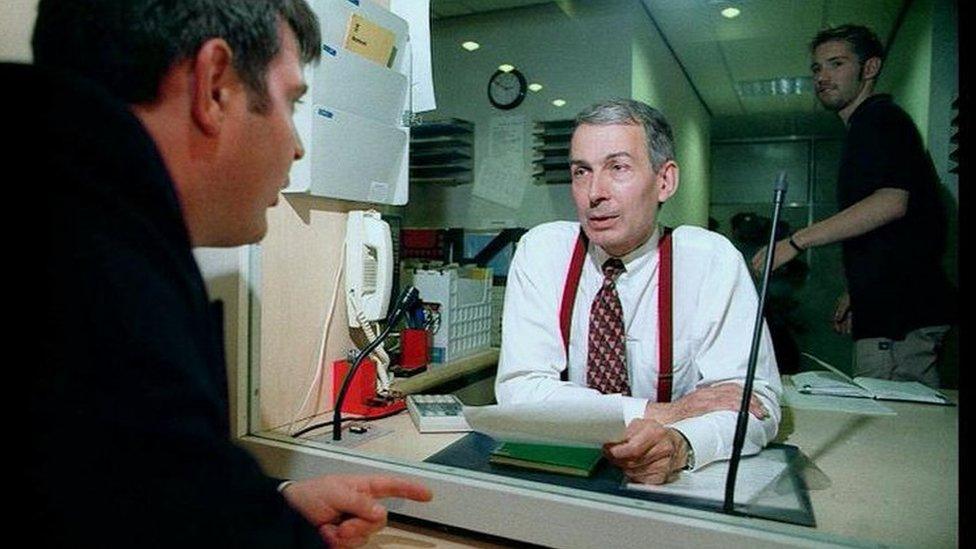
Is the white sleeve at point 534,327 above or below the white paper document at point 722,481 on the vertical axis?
above

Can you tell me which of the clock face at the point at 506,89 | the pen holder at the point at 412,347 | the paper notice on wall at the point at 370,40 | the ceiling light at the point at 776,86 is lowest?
the pen holder at the point at 412,347

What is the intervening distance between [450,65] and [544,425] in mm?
2551

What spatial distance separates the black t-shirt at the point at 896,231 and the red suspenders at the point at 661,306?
0.67 m

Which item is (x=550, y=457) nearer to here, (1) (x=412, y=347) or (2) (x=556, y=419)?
(2) (x=556, y=419)

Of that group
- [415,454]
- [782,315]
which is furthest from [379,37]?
[782,315]

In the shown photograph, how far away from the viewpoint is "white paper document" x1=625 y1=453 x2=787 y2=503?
2.73 feet

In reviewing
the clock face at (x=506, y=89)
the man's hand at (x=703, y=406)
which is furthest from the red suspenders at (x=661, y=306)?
the clock face at (x=506, y=89)

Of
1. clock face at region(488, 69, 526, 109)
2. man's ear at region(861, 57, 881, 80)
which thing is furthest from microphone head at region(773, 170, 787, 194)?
clock face at region(488, 69, 526, 109)

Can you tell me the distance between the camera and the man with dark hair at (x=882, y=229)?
1.65m

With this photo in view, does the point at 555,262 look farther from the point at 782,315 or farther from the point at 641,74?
the point at 782,315

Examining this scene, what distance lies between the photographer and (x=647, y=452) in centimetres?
87

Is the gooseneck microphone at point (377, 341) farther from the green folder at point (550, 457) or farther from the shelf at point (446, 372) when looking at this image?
the green folder at point (550, 457)

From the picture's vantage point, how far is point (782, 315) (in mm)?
3645

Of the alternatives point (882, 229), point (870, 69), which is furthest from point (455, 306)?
point (870, 69)
